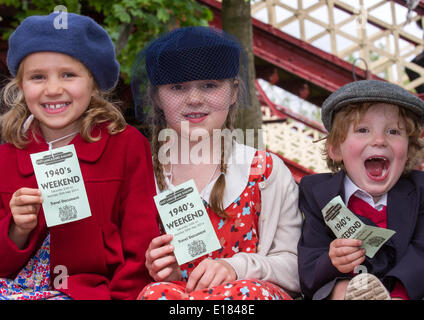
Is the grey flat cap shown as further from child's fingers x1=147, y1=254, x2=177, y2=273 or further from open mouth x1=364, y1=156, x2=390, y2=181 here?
child's fingers x1=147, y1=254, x2=177, y2=273

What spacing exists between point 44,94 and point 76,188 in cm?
44

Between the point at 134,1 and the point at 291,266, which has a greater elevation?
the point at 134,1

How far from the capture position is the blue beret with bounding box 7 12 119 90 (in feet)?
7.27

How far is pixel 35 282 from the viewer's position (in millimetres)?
2234

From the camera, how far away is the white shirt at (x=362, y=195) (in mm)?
2252

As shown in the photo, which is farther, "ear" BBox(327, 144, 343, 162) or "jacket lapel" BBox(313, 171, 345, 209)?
"ear" BBox(327, 144, 343, 162)

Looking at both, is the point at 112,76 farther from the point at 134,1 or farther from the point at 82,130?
the point at 134,1

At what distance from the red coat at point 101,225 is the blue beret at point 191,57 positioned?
0.35 metres

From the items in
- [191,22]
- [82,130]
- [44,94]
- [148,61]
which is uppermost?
[191,22]

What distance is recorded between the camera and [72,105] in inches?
89.7

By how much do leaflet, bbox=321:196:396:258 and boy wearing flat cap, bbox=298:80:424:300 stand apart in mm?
40

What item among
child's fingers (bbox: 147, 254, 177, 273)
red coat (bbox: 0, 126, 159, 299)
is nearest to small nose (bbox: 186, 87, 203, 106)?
red coat (bbox: 0, 126, 159, 299)
